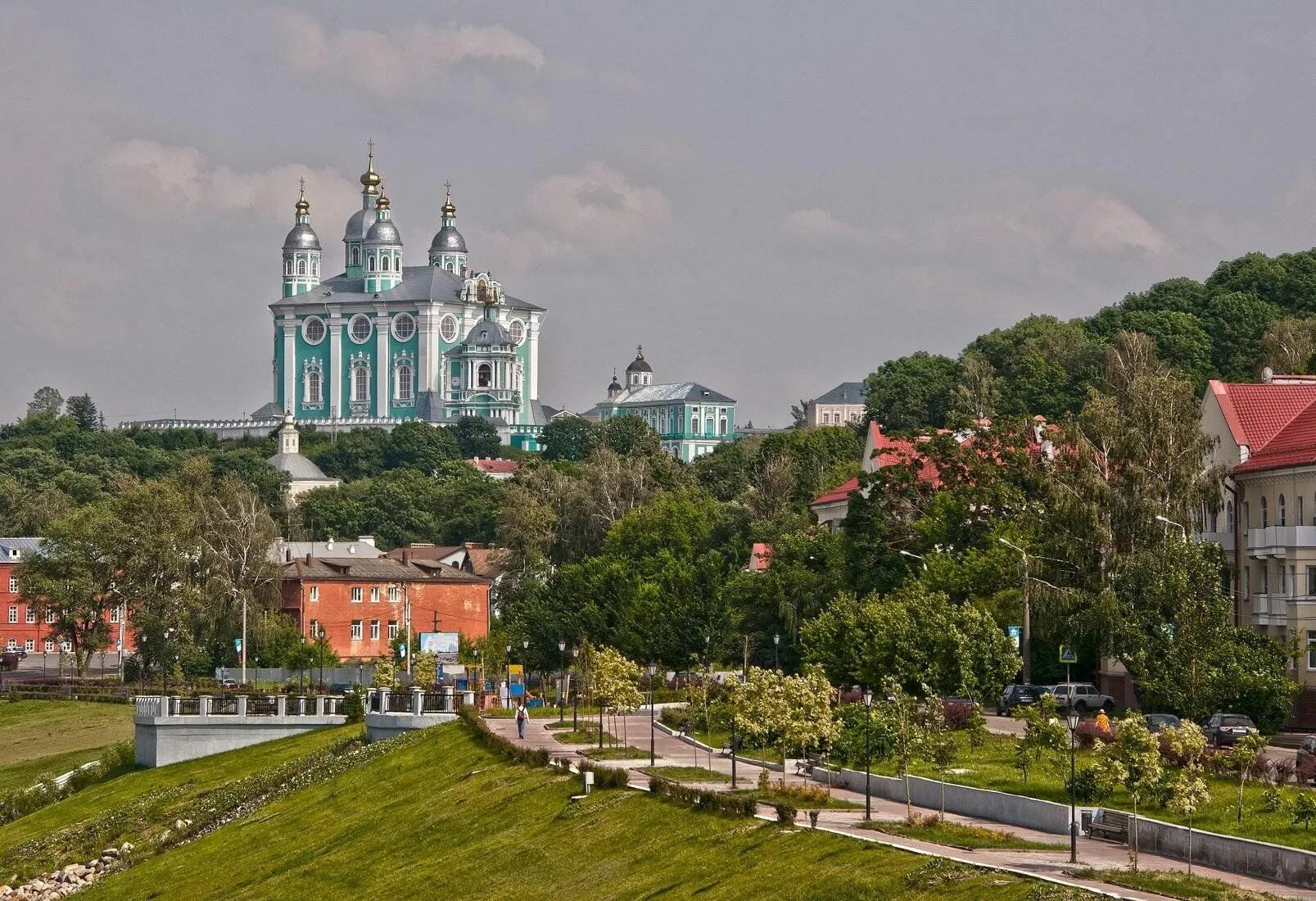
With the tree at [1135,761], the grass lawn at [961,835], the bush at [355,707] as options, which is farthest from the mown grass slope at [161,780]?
the tree at [1135,761]

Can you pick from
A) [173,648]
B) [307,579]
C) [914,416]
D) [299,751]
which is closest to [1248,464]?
[299,751]

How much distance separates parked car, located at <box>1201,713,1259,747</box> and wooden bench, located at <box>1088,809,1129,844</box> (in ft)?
37.9

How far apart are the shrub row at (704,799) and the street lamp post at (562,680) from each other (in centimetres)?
2255

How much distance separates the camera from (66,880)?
51.7 metres

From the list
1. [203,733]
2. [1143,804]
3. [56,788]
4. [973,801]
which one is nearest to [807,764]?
[973,801]

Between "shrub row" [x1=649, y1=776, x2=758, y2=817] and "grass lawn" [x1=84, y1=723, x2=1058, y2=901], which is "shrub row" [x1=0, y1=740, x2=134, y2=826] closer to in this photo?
"grass lawn" [x1=84, y1=723, x2=1058, y2=901]

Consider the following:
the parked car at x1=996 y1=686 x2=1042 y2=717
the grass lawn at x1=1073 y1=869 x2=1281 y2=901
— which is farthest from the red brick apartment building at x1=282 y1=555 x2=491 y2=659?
the grass lawn at x1=1073 y1=869 x2=1281 y2=901

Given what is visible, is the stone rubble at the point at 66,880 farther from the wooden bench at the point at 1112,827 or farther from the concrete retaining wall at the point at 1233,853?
the concrete retaining wall at the point at 1233,853

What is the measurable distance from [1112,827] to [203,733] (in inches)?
1596

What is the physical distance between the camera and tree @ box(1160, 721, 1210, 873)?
3219 cm

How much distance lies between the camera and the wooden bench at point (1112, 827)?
1299 inches

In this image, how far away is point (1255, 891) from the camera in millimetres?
28516

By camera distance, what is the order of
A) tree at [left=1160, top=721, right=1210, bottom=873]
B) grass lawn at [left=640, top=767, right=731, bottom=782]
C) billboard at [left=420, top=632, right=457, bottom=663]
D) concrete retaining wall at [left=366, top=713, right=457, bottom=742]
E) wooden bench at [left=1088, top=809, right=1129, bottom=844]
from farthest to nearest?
1. billboard at [left=420, top=632, right=457, bottom=663]
2. concrete retaining wall at [left=366, top=713, right=457, bottom=742]
3. grass lawn at [left=640, top=767, right=731, bottom=782]
4. wooden bench at [left=1088, top=809, right=1129, bottom=844]
5. tree at [left=1160, top=721, right=1210, bottom=873]

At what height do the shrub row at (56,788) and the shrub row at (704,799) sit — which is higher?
the shrub row at (704,799)
